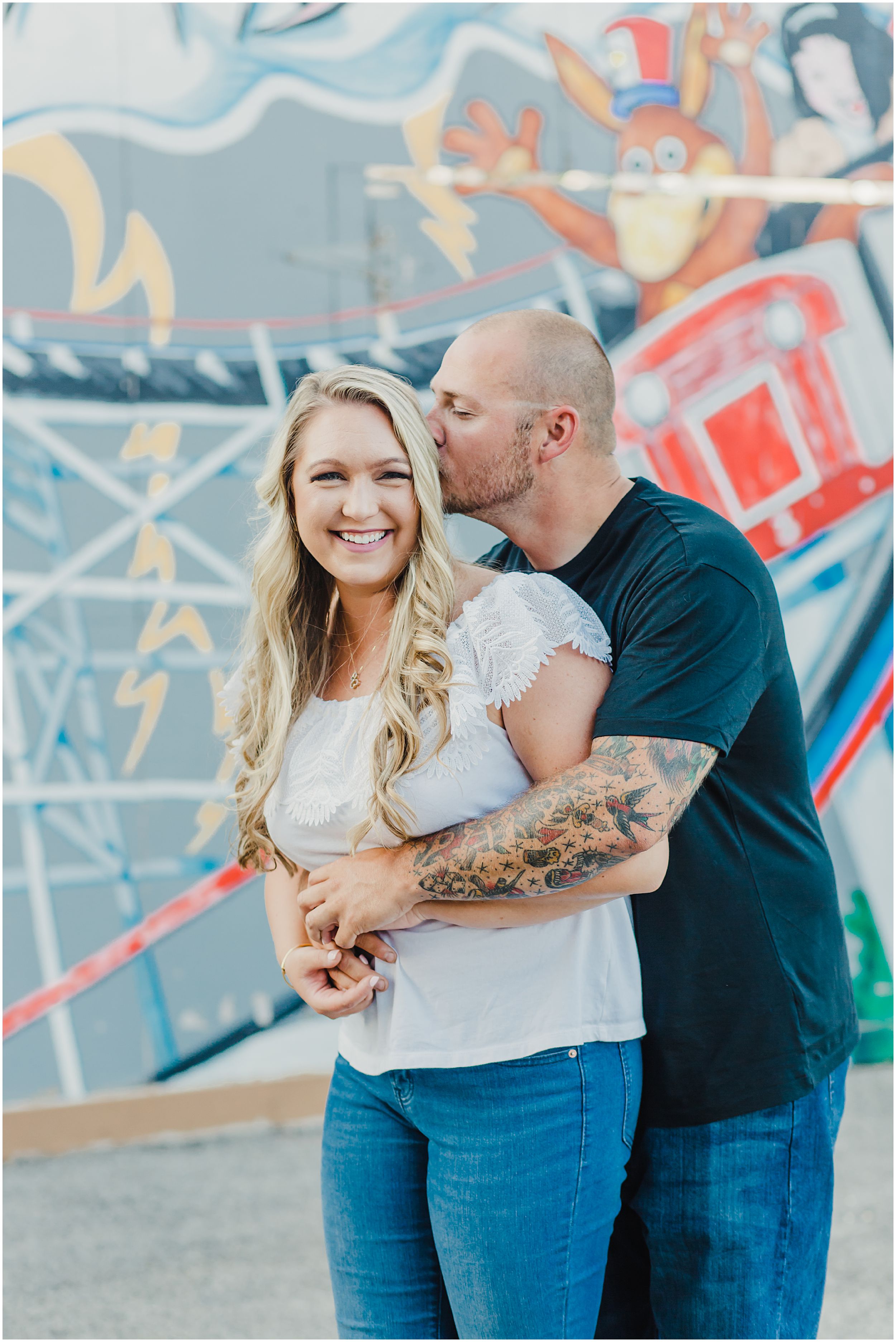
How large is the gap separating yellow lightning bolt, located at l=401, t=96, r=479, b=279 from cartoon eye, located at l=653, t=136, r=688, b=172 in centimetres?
70

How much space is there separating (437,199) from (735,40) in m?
1.22

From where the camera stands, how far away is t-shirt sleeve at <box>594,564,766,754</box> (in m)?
1.33

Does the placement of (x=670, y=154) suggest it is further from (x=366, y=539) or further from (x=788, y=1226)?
(x=788, y=1226)

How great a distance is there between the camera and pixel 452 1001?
1358 mm

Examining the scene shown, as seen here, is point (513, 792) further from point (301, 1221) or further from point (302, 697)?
Answer: point (301, 1221)

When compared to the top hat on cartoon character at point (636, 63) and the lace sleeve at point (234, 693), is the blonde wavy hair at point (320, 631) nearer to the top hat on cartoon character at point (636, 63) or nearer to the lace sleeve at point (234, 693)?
the lace sleeve at point (234, 693)

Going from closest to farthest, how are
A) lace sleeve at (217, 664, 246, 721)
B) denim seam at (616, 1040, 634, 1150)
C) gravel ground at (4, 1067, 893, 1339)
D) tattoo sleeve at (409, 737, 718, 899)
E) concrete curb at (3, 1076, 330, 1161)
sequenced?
tattoo sleeve at (409, 737, 718, 899) < denim seam at (616, 1040, 634, 1150) < lace sleeve at (217, 664, 246, 721) < gravel ground at (4, 1067, 893, 1339) < concrete curb at (3, 1076, 330, 1161)

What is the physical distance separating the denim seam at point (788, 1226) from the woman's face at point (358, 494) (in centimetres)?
98

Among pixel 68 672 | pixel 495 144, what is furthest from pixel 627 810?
pixel 495 144

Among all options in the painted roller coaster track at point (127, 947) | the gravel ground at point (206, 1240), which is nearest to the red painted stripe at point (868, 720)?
the painted roller coaster track at point (127, 947)

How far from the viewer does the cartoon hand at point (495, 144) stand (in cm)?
372

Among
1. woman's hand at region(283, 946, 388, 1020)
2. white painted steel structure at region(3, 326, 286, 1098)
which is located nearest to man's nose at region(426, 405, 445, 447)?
woman's hand at region(283, 946, 388, 1020)

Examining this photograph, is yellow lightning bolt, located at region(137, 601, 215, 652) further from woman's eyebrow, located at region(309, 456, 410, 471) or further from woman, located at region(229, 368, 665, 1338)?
woman's eyebrow, located at region(309, 456, 410, 471)

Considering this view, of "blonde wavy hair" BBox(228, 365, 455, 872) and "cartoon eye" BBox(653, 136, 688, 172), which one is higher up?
"cartoon eye" BBox(653, 136, 688, 172)
